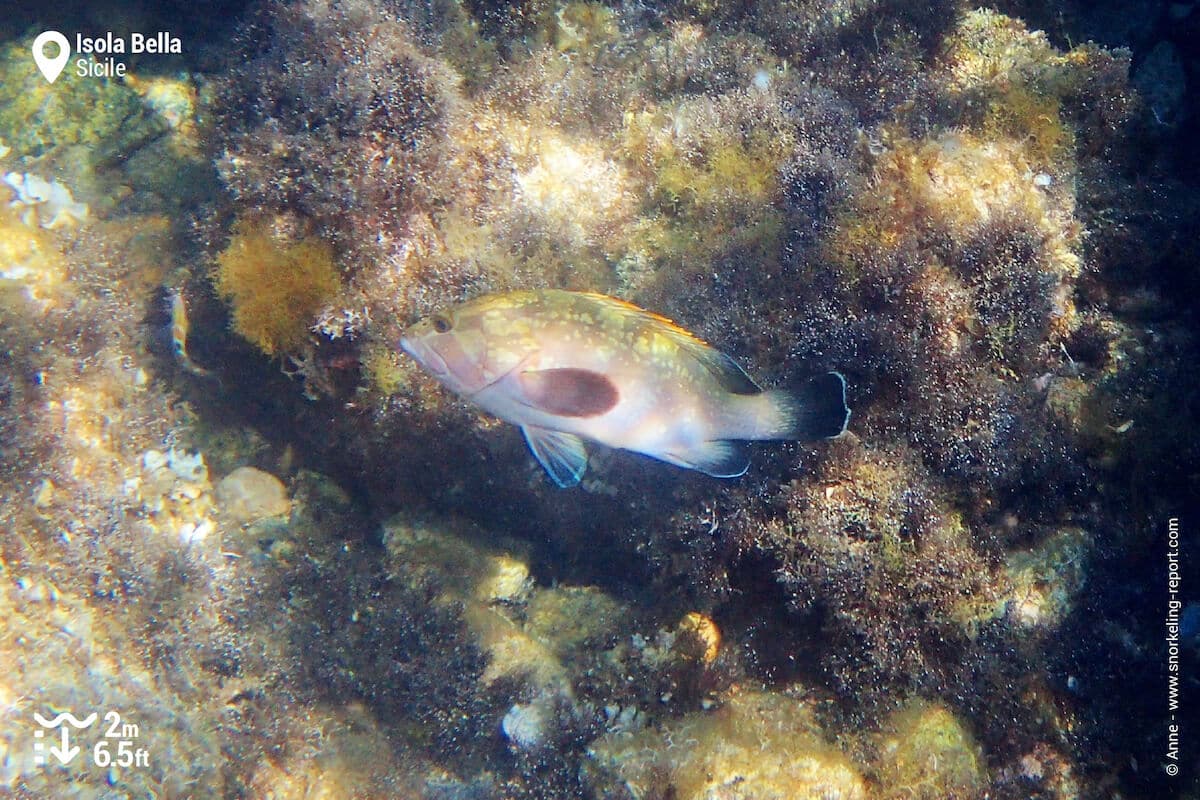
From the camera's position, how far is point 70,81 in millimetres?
5277

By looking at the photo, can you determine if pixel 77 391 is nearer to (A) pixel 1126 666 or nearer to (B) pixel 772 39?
(B) pixel 772 39

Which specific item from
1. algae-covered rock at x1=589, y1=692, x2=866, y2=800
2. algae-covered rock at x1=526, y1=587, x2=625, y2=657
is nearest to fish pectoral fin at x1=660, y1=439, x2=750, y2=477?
algae-covered rock at x1=589, y1=692, x2=866, y2=800

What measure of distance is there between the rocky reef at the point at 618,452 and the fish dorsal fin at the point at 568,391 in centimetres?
102

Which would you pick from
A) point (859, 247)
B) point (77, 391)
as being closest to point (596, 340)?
point (859, 247)

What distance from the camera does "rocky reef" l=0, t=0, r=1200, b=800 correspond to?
9.88 ft

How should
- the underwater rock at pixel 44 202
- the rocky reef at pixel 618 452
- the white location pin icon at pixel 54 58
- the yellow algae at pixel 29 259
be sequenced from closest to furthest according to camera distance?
the rocky reef at pixel 618 452 < the yellow algae at pixel 29 259 < the underwater rock at pixel 44 202 < the white location pin icon at pixel 54 58

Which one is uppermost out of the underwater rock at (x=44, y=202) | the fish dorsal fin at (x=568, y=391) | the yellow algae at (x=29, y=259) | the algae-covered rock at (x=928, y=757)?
the fish dorsal fin at (x=568, y=391)

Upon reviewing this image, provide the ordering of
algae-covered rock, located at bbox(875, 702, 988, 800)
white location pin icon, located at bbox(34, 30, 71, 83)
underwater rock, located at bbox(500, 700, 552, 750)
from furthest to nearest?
white location pin icon, located at bbox(34, 30, 71, 83), underwater rock, located at bbox(500, 700, 552, 750), algae-covered rock, located at bbox(875, 702, 988, 800)

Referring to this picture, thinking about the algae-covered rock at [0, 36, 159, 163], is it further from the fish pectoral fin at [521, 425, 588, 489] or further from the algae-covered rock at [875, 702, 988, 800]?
the algae-covered rock at [875, 702, 988, 800]

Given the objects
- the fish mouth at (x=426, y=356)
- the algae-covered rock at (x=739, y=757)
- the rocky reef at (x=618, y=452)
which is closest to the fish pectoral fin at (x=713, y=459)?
the rocky reef at (x=618, y=452)

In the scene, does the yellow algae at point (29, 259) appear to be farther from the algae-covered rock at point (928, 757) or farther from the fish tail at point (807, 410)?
the algae-covered rock at point (928, 757)

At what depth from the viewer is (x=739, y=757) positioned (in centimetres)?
307

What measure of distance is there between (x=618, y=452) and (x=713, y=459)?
3.63 feet

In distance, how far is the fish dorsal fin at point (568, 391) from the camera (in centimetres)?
242
